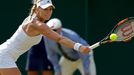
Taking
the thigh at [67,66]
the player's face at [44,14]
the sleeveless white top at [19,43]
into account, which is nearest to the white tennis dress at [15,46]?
the sleeveless white top at [19,43]

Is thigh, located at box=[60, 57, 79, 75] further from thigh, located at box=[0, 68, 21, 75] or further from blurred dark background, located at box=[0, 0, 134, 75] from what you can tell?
thigh, located at box=[0, 68, 21, 75]

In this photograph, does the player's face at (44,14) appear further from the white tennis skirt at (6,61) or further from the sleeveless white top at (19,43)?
the white tennis skirt at (6,61)

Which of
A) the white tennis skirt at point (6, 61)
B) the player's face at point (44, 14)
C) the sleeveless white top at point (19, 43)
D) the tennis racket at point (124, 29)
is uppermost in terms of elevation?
the player's face at point (44, 14)

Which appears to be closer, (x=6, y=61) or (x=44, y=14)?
(x=44, y=14)

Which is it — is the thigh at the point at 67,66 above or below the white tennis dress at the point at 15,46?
below

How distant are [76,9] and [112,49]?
0.82m

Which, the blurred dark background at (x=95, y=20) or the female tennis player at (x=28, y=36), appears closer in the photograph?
the female tennis player at (x=28, y=36)

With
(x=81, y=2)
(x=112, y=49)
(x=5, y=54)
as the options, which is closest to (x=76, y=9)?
(x=81, y=2)

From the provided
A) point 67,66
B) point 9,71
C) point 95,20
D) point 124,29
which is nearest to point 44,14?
point 9,71

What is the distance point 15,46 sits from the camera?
6629 millimetres

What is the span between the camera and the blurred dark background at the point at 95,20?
33.4 feet

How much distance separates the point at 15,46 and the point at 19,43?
2.6 inches

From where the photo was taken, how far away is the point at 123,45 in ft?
33.7

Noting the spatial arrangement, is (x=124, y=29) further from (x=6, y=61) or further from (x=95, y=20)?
(x=95, y=20)
